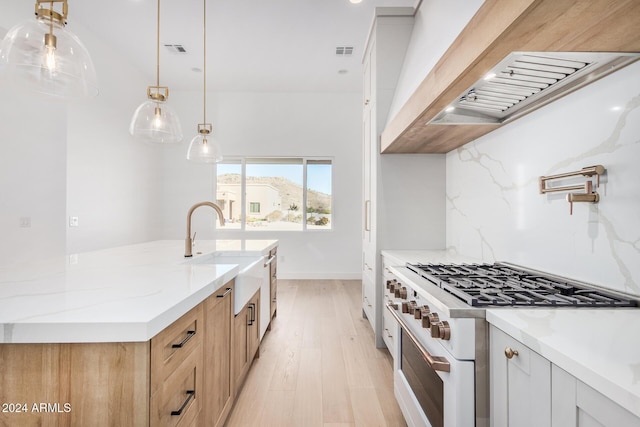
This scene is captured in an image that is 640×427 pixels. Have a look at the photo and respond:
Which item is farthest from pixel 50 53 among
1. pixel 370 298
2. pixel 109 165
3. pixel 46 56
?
pixel 109 165

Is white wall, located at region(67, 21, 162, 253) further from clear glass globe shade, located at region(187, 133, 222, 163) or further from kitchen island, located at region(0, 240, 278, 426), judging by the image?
kitchen island, located at region(0, 240, 278, 426)

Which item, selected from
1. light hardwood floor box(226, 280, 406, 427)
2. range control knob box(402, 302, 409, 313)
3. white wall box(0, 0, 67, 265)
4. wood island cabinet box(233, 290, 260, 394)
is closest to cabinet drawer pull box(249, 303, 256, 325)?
wood island cabinet box(233, 290, 260, 394)

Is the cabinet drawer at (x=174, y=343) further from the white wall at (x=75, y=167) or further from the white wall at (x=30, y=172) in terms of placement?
the white wall at (x=30, y=172)

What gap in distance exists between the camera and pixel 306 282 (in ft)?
17.7

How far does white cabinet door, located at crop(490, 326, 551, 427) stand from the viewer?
0.77 m

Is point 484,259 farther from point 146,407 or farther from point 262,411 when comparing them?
point 146,407

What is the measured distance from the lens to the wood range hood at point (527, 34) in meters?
0.83

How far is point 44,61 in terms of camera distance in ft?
4.22

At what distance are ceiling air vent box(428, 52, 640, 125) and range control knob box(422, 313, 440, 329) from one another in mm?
958

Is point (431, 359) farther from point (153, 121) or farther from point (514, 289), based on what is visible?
point (153, 121)

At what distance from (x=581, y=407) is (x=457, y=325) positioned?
0.38 m

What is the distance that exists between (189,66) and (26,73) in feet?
12.7

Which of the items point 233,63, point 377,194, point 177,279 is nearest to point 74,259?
point 177,279

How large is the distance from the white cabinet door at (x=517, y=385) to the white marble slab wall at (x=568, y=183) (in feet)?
2.05
